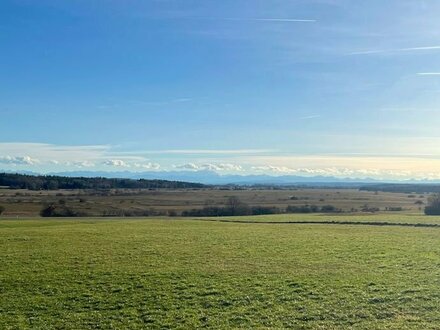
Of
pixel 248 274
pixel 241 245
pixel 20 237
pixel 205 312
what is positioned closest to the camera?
pixel 205 312

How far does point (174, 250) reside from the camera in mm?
38594

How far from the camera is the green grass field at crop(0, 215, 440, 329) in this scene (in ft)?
66.1

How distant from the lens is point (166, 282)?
26609mm

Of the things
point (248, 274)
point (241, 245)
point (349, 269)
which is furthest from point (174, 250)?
point (349, 269)

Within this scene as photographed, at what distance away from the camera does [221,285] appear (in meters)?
25.6

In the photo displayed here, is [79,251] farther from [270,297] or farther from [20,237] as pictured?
[270,297]

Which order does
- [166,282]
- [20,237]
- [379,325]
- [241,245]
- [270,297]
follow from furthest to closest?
[20,237] < [241,245] < [166,282] < [270,297] < [379,325]

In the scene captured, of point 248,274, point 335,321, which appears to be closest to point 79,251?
point 248,274

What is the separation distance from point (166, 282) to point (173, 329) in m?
7.61

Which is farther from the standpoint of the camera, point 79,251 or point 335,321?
point 79,251

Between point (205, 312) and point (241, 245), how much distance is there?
20816mm

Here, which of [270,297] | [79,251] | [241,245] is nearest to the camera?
[270,297]

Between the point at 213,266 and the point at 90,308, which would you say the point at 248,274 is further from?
the point at 90,308

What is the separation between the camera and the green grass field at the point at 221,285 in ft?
66.1
